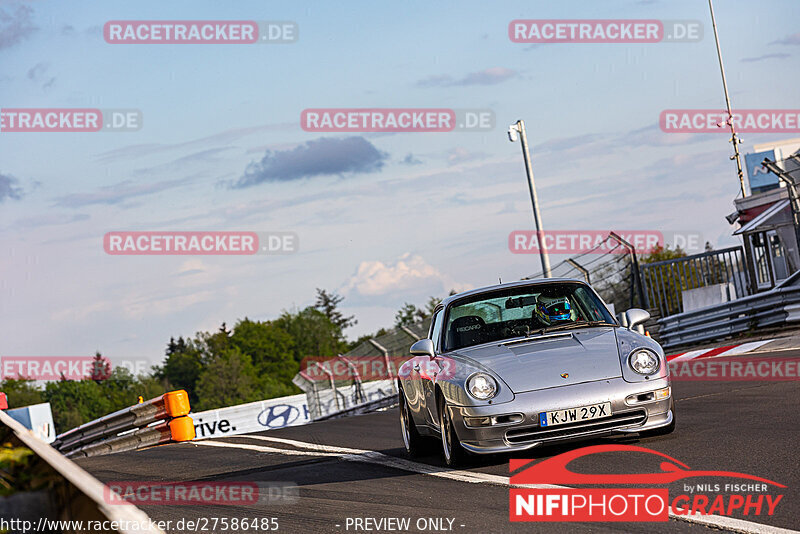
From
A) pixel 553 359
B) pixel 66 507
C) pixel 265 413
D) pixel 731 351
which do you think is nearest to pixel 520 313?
pixel 553 359

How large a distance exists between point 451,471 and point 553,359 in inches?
44.5

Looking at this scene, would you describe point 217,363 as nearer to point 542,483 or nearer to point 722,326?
point 722,326

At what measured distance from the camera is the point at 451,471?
7.31 metres

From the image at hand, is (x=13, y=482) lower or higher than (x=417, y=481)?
higher

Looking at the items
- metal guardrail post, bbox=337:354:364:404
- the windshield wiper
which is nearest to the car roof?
the windshield wiper

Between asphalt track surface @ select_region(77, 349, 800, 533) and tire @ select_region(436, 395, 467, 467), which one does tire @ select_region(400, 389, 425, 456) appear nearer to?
asphalt track surface @ select_region(77, 349, 800, 533)

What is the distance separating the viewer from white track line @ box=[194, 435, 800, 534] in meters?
4.52

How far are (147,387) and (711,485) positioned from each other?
16987cm

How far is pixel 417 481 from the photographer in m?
7.05

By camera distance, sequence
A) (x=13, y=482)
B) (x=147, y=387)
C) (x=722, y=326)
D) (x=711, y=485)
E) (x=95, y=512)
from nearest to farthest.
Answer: (x=95, y=512), (x=13, y=482), (x=711, y=485), (x=722, y=326), (x=147, y=387)

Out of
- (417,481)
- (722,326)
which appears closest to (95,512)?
(417,481)

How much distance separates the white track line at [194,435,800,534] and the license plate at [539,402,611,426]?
1.68ft

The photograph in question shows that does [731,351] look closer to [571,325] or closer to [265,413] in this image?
[571,325]

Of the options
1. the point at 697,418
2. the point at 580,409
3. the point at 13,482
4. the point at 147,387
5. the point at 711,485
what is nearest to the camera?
the point at 13,482
